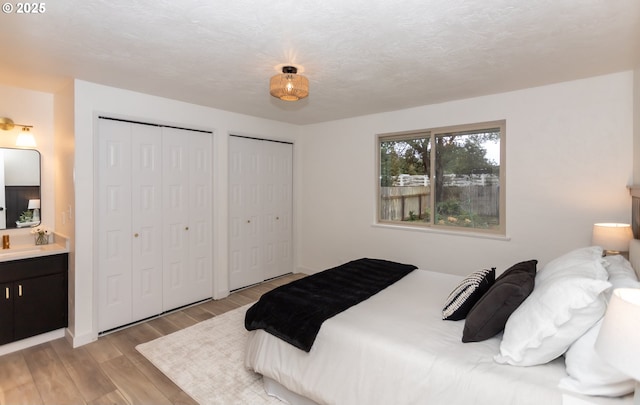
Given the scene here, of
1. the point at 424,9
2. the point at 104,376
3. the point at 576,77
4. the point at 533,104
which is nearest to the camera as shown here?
the point at 424,9

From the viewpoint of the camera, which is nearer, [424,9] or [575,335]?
[575,335]

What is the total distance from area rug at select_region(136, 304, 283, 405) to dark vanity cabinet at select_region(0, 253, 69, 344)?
0.91 meters

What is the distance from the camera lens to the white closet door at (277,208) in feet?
15.3

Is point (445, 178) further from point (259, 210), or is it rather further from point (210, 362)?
point (210, 362)

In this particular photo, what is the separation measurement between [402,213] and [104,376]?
11.5 feet

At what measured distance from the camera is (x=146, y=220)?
3.41m

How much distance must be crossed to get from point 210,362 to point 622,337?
2.60 m

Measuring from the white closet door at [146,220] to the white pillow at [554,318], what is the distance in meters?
3.32

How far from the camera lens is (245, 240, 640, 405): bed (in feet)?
4.52

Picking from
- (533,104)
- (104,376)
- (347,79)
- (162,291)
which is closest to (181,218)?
(162,291)

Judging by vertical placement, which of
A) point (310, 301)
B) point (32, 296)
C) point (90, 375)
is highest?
point (310, 301)

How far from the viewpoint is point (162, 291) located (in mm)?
3549

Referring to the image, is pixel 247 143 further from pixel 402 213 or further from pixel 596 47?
pixel 596 47

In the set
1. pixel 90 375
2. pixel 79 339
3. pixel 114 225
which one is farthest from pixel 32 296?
pixel 90 375
